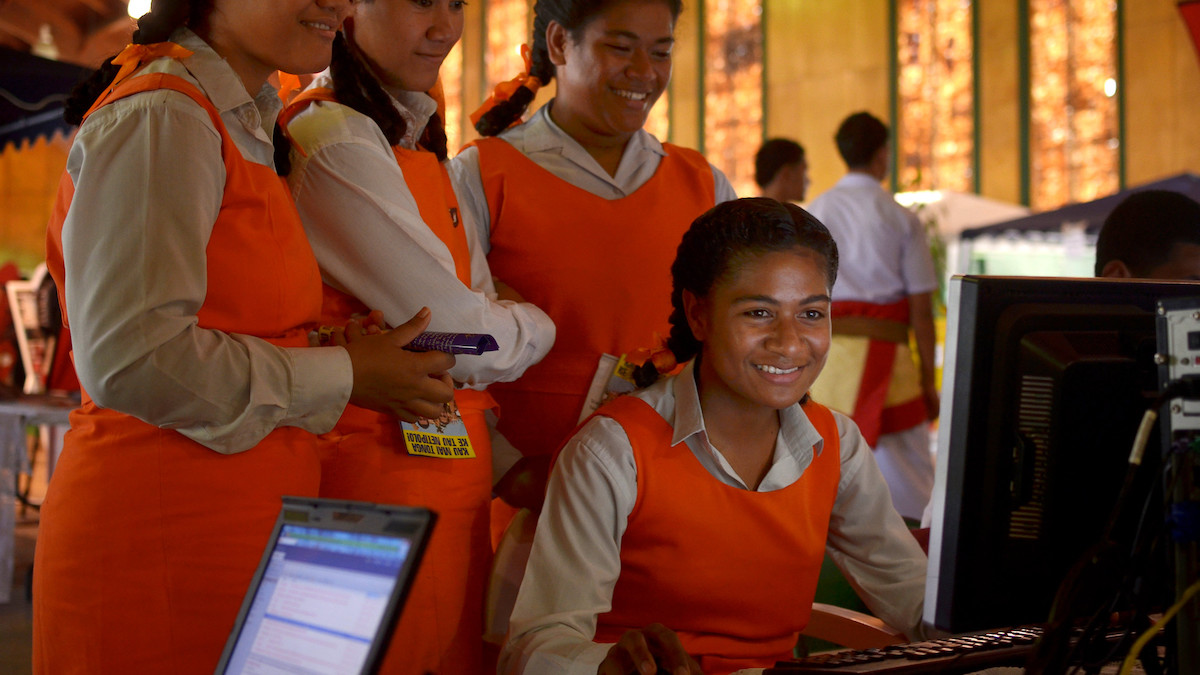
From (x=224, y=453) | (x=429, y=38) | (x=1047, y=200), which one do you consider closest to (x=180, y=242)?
(x=224, y=453)

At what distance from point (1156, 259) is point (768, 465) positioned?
1065 millimetres

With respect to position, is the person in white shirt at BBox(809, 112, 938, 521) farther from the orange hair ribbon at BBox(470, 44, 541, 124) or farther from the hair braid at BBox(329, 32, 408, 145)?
the hair braid at BBox(329, 32, 408, 145)

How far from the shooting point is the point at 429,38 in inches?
64.8

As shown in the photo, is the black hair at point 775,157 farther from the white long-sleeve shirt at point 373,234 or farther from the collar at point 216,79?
the collar at point 216,79

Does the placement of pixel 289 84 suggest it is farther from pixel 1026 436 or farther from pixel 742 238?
pixel 1026 436

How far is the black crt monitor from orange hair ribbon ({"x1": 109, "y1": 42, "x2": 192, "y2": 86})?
913 mm

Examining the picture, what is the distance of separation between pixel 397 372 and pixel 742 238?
598mm

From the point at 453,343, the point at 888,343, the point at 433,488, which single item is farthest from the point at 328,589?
the point at 888,343

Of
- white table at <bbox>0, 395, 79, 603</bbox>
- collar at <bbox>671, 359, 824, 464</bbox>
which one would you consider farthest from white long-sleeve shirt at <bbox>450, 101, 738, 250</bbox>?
white table at <bbox>0, 395, 79, 603</bbox>

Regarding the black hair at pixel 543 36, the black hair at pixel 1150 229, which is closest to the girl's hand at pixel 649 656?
the black hair at pixel 543 36

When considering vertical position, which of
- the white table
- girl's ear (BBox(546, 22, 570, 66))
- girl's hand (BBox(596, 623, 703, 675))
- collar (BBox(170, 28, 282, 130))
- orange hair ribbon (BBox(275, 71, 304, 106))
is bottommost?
the white table

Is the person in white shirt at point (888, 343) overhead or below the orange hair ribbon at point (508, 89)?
below

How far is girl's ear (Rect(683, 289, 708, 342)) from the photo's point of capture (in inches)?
67.1

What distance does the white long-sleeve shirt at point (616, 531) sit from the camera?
1.44 meters
